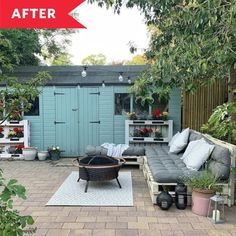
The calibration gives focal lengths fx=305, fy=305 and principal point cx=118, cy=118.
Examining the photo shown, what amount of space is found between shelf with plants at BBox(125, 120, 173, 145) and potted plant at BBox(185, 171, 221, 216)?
3.45 metres

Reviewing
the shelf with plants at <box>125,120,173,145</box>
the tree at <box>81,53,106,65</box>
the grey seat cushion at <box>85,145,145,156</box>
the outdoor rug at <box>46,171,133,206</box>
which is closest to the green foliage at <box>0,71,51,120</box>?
the outdoor rug at <box>46,171,133,206</box>

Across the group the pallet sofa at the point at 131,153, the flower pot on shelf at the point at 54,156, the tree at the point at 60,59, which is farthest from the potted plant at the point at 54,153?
the tree at the point at 60,59

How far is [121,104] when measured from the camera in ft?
26.0

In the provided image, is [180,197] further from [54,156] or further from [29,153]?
[29,153]

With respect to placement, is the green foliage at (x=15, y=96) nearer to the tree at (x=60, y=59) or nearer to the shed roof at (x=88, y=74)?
the shed roof at (x=88, y=74)

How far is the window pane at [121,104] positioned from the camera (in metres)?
7.90

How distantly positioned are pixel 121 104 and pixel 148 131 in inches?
40.6

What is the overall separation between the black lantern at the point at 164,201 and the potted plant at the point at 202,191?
30cm

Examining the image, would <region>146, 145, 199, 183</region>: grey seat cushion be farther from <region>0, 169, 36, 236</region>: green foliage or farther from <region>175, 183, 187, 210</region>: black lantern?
<region>0, 169, 36, 236</region>: green foliage

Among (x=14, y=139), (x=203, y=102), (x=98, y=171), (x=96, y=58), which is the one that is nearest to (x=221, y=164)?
(x=98, y=171)

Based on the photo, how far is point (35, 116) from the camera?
7957 millimetres

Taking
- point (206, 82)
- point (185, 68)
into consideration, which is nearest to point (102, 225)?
point (185, 68)

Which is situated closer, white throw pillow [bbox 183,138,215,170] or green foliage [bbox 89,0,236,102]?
green foliage [bbox 89,0,236,102]

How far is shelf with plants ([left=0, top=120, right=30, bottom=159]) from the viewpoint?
7.69 m
